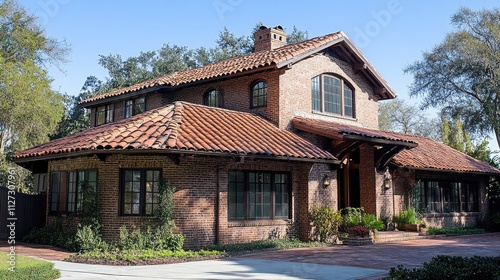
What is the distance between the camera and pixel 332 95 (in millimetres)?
20531

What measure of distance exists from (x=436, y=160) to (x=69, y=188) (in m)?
16.2

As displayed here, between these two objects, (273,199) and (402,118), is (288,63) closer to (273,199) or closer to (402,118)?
(273,199)

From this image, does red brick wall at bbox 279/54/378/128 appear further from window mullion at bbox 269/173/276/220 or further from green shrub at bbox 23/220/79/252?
green shrub at bbox 23/220/79/252

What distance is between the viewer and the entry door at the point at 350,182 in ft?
65.9

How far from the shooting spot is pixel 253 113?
18781 mm

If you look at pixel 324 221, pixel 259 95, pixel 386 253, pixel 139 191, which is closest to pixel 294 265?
pixel 386 253

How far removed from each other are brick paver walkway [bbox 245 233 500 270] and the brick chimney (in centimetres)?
1085

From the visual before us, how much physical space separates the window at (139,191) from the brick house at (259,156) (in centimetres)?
3

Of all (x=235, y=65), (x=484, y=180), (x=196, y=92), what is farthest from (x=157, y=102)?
(x=484, y=180)

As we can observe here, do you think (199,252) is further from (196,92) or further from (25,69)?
(25,69)

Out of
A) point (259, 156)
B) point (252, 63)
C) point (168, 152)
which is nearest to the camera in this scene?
point (168, 152)

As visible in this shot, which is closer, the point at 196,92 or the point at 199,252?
the point at 199,252

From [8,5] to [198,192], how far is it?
21973 mm

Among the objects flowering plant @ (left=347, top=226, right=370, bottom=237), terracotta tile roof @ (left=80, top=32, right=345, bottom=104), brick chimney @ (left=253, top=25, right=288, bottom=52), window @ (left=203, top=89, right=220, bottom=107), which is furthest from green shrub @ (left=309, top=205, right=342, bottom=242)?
brick chimney @ (left=253, top=25, right=288, bottom=52)
